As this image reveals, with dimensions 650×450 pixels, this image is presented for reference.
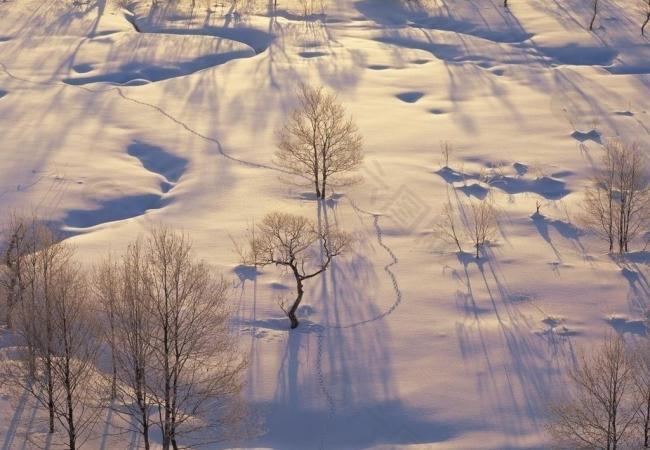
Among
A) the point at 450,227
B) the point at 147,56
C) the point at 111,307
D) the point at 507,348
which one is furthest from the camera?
the point at 147,56

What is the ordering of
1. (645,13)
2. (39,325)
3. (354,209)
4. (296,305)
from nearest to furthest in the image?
(39,325)
(296,305)
(354,209)
(645,13)

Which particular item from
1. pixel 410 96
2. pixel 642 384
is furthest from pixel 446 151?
pixel 642 384

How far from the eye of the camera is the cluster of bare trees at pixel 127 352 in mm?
22328

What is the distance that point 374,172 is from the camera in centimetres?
4069

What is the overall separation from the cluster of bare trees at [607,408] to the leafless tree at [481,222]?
842 cm

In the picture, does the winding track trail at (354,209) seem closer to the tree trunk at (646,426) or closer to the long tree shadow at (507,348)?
the long tree shadow at (507,348)

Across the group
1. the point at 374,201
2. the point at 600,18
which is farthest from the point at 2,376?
the point at 600,18

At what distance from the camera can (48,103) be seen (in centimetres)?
4741

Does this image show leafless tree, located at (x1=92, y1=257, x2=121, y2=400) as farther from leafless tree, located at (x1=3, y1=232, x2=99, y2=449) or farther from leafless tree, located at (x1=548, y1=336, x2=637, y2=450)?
leafless tree, located at (x1=548, y1=336, x2=637, y2=450)

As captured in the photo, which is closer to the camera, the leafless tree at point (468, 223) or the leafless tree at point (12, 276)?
the leafless tree at point (12, 276)

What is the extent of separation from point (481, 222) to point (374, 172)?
7.09 m

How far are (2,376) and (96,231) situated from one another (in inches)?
464

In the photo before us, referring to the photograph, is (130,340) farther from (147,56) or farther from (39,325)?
(147,56)

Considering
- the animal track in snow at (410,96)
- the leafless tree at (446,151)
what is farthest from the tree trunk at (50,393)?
the animal track in snow at (410,96)
